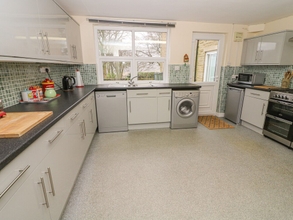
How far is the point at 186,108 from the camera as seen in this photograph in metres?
3.31

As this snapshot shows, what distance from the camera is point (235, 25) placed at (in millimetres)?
3570

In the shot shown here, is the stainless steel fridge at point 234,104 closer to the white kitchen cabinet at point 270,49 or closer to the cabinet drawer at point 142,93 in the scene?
the white kitchen cabinet at point 270,49

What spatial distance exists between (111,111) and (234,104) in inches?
108

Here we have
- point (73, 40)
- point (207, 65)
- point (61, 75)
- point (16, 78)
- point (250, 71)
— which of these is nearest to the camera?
point (16, 78)

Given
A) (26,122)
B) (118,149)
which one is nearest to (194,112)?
(118,149)

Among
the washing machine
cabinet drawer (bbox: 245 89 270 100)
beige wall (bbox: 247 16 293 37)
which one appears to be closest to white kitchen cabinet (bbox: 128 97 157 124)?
the washing machine

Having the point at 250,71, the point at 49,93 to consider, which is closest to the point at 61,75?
the point at 49,93

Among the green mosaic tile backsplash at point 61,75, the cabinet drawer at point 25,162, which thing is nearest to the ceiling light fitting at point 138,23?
the green mosaic tile backsplash at point 61,75

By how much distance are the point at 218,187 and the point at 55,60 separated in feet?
7.86

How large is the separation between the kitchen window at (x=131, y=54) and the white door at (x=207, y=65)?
77 cm

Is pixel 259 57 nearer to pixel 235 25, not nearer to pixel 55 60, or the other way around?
pixel 235 25

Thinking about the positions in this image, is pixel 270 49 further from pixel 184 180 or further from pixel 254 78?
pixel 184 180

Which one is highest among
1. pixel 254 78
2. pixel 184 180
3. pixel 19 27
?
pixel 19 27

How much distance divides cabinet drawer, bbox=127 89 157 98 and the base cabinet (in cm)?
131
